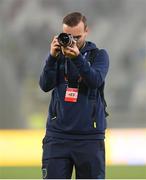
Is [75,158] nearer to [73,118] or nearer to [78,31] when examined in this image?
[73,118]

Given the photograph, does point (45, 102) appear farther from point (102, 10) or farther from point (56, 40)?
point (56, 40)

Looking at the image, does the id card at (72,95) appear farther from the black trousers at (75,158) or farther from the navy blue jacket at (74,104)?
the black trousers at (75,158)

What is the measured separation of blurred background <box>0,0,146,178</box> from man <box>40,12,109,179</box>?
5.68 m

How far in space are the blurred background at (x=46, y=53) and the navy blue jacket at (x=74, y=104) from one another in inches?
223

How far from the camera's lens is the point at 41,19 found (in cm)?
1066

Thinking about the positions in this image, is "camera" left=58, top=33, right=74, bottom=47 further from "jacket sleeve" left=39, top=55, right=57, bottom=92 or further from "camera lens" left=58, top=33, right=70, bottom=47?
"jacket sleeve" left=39, top=55, right=57, bottom=92

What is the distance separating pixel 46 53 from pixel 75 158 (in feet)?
20.2

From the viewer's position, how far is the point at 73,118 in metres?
4.46

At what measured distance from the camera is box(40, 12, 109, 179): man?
4.46 m

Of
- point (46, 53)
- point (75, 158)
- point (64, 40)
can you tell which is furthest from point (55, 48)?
point (46, 53)

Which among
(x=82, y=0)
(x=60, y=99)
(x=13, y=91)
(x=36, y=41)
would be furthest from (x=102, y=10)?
(x=60, y=99)

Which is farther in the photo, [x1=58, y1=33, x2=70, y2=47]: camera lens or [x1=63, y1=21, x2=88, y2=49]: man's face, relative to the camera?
[x1=63, y1=21, x2=88, y2=49]: man's face

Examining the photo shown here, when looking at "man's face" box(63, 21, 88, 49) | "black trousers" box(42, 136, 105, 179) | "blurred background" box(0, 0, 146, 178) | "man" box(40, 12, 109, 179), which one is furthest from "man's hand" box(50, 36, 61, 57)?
"blurred background" box(0, 0, 146, 178)

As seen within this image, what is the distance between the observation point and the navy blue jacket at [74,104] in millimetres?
4457
